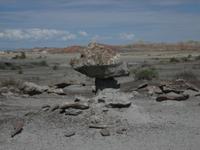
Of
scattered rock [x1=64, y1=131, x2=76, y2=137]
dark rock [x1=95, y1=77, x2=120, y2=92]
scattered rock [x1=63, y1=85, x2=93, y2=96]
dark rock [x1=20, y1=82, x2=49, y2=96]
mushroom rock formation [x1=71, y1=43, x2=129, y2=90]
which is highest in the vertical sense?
mushroom rock formation [x1=71, y1=43, x2=129, y2=90]

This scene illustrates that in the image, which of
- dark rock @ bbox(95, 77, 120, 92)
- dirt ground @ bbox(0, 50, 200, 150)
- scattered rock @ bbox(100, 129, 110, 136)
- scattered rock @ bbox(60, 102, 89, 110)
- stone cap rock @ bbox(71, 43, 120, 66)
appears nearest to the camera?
dirt ground @ bbox(0, 50, 200, 150)

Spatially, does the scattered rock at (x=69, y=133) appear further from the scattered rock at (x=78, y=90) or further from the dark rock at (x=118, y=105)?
the scattered rock at (x=78, y=90)

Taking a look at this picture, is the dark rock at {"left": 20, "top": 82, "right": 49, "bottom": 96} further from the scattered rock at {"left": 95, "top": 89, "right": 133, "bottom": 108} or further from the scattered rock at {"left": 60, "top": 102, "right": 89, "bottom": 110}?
the scattered rock at {"left": 60, "top": 102, "right": 89, "bottom": 110}

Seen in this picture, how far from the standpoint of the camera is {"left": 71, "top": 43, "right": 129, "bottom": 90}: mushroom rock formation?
17.5 m

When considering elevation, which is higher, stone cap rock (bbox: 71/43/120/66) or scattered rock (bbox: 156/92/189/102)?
stone cap rock (bbox: 71/43/120/66)

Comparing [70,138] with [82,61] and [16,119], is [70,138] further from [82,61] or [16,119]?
[82,61]

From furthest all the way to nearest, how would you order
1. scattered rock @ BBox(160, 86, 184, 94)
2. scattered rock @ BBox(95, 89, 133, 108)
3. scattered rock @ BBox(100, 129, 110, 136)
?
1. scattered rock @ BBox(160, 86, 184, 94)
2. scattered rock @ BBox(95, 89, 133, 108)
3. scattered rock @ BBox(100, 129, 110, 136)

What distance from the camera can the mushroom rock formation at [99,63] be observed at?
17.5 m

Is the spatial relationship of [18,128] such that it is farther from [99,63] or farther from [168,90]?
[168,90]

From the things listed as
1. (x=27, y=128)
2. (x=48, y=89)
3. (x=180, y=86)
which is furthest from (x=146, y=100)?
(x=27, y=128)

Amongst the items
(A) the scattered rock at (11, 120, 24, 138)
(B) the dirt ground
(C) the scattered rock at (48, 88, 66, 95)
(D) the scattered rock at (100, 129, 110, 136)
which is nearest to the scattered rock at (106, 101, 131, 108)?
(B) the dirt ground

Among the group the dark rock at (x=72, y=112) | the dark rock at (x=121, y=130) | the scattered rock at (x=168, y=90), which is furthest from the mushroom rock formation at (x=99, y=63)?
the scattered rock at (x=168, y=90)

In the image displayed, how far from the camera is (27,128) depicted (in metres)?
14.8

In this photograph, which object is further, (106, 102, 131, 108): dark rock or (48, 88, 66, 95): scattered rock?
(48, 88, 66, 95): scattered rock
